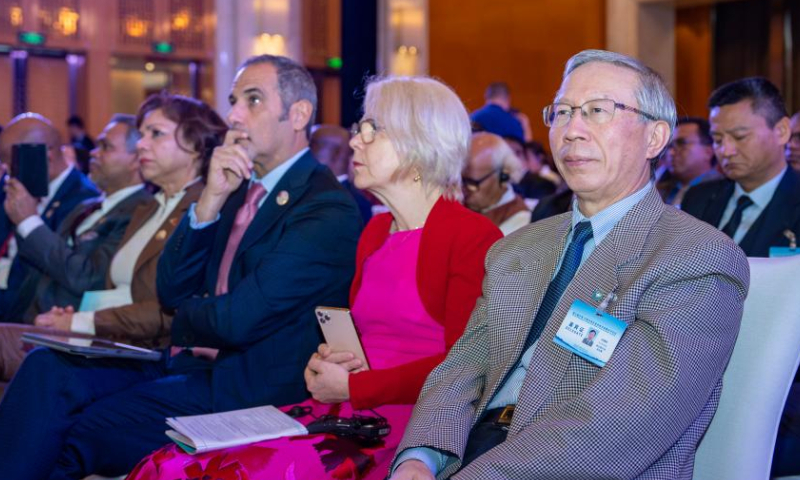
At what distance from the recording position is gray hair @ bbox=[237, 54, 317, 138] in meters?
3.08

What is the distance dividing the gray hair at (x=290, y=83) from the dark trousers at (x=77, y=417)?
3.10ft

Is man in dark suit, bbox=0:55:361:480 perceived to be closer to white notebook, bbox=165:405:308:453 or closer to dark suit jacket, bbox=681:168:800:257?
white notebook, bbox=165:405:308:453

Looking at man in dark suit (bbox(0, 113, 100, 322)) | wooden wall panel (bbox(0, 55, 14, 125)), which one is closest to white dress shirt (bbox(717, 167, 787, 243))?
man in dark suit (bbox(0, 113, 100, 322))

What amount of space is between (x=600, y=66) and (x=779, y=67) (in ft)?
37.0

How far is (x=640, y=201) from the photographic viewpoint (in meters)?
1.84

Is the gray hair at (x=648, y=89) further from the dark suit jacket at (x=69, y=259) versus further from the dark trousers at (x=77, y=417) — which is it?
the dark suit jacket at (x=69, y=259)

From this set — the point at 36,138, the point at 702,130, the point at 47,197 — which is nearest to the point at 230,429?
the point at 47,197

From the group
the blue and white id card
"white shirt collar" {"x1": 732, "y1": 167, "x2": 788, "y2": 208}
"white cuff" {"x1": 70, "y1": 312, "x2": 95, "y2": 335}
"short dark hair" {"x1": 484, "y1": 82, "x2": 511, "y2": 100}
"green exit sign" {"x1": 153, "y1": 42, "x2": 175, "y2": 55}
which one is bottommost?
"white cuff" {"x1": 70, "y1": 312, "x2": 95, "y2": 335}

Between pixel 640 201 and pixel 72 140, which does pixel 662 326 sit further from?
pixel 72 140

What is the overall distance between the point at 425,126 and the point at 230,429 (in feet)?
3.22

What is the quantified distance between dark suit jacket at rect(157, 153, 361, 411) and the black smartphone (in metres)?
1.53

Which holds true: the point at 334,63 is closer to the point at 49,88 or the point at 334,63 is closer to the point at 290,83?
the point at 49,88

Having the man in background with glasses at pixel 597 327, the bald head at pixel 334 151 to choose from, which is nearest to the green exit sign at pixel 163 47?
the bald head at pixel 334 151

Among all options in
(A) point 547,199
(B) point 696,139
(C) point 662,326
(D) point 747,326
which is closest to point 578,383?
(C) point 662,326
